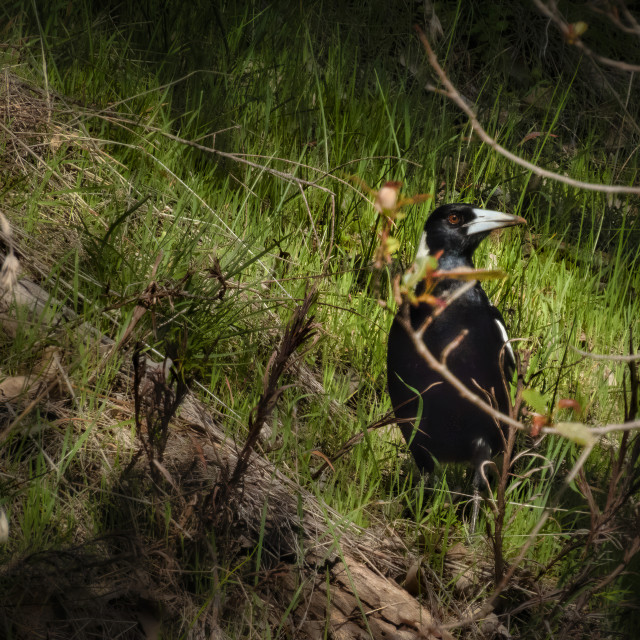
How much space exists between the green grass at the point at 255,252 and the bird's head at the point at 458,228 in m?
0.27

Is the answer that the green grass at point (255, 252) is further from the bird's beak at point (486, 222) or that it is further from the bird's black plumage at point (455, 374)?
the bird's beak at point (486, 222)

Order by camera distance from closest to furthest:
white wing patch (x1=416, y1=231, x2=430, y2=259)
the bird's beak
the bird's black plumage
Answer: the bird's black plumage → the bird's beak → white wing patch (x1=416, y1=231, x2=430, y2=259)

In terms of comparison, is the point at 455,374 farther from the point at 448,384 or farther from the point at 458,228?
the point at 458,228

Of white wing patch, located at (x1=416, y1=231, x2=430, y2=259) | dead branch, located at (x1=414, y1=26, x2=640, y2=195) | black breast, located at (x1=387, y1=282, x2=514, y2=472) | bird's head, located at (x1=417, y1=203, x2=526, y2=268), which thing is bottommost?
black breast, located at (x1=387, y1=282, x2=514, y2=472)

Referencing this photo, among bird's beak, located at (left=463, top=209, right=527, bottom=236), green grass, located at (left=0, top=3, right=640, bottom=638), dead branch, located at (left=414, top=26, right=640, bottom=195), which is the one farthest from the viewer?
bird's beak, located at (left=463, top=209, right=527, bottom=236)

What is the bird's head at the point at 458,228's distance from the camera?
3186 mm

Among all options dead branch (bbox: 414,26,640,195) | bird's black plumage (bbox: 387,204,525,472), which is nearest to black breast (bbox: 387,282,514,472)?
bird's black plumage (bbox: 387,204,525,472)

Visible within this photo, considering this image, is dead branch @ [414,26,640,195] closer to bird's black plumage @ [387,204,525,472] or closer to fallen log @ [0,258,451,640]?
fallen log @ [0,258,451,640]

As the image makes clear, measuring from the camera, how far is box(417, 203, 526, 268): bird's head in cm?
319

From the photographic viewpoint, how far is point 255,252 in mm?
3189

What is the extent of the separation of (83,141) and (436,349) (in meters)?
1.59

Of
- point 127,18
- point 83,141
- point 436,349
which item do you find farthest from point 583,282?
point 127,18

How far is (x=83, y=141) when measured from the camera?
3.26m

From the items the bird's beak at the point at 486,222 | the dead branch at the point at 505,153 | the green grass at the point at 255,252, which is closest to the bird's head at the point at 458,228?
the bird's beak at the point at 486,222
